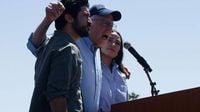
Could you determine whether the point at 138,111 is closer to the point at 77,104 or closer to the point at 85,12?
the point at 77,104

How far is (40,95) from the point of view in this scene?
330 cm

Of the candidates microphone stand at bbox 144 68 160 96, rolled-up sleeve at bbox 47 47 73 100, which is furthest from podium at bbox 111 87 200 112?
microphone stand at bbox 144 68 160 96

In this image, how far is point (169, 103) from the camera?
10.9 ft

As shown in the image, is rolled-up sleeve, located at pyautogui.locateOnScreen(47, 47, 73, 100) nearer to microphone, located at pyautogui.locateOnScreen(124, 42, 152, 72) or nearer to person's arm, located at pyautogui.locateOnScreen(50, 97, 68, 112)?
person's arm, located at pyautogui.locateOnScreen(50, 97, 68, 112)

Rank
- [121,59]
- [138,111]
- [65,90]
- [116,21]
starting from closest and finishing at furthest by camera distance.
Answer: [65,90] → [138,111] → [116,21] → [121,59]

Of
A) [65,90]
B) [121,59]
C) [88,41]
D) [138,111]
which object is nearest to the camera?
[65,90]

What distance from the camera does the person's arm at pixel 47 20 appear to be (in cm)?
337

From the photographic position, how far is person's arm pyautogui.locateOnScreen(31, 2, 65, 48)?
3369 mm

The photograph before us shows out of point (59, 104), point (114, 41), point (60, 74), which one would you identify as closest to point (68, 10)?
point (60, 74)

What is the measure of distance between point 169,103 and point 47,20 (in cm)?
90

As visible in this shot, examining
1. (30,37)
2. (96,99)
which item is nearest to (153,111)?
(96,99)

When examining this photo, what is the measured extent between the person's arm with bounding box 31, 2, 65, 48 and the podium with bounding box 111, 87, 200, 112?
0.66m

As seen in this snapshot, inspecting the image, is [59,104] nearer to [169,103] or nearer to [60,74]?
[60,74]

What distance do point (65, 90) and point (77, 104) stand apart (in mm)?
131
